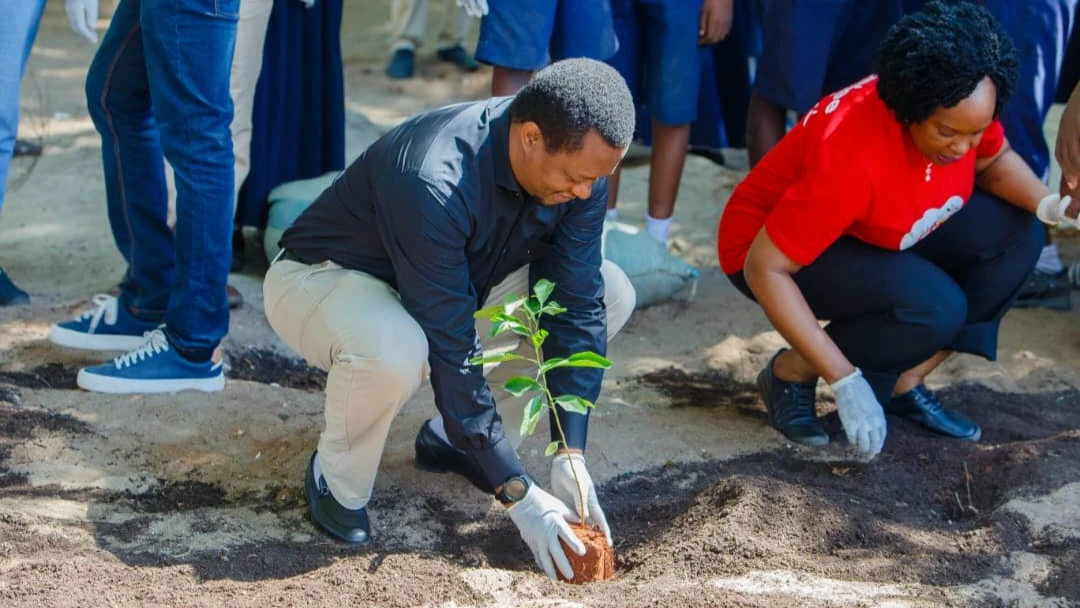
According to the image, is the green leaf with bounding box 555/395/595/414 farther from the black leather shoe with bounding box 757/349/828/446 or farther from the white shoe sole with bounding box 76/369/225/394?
the white shoe sole with bounding box 76/369/225/394

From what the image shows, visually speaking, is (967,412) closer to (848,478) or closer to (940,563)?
(848,478)

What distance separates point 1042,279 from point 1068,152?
123cm

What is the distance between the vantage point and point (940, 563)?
8.63 feet

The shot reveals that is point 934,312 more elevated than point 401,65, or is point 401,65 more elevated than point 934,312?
point 934,312

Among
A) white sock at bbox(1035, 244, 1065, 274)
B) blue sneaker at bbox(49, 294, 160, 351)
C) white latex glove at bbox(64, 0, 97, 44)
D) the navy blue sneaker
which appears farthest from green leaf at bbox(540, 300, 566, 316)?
white sock at bbox(1035, 244, 1065, 274)

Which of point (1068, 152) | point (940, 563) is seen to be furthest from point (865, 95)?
point (940, 563)

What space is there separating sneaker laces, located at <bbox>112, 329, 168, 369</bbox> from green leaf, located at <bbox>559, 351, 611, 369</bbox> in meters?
1.27

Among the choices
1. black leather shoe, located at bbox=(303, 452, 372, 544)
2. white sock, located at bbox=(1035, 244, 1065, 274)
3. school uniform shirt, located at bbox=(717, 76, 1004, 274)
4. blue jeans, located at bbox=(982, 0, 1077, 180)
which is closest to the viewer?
black leather shoe, located at bbox=(303, 452, 372, 544)

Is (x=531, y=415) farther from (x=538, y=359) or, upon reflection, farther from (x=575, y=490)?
(x=575, y=490)

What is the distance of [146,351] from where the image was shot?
332 centimetres

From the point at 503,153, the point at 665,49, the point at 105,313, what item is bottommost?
the point at 105,313

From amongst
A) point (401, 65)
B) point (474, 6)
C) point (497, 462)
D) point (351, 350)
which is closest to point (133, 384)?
point (351, 350)

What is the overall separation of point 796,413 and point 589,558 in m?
1.02

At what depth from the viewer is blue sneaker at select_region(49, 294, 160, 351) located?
11.8 ft
